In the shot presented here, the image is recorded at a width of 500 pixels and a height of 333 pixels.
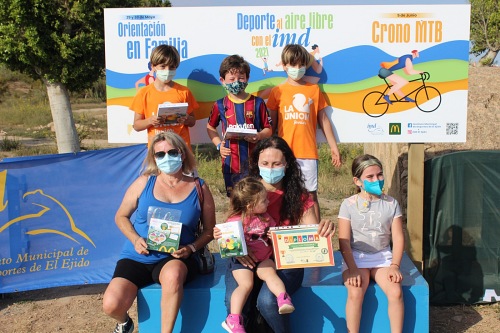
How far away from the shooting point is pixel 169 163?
4.32m

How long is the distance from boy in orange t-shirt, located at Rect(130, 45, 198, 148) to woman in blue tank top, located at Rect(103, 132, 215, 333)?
0.69 metres

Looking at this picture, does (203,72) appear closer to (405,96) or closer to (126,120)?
(126,120)

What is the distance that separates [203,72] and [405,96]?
1.89 meters

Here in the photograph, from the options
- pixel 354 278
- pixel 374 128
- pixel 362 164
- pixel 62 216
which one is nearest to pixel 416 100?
pixel 374 128

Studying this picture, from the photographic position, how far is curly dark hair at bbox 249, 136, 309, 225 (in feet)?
14.0

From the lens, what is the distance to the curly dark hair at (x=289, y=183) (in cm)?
428

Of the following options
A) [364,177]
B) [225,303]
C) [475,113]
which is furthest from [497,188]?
[475,113]

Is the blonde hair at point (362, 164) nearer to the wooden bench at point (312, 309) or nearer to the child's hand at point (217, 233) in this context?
the wooden bench at point (312, 309)

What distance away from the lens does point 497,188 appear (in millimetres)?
5469

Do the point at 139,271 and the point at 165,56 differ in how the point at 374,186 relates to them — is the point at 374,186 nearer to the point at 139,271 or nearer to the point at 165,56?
the point at 139,271

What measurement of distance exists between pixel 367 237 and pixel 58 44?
695 cm

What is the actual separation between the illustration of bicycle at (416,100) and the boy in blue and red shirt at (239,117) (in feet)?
3.37

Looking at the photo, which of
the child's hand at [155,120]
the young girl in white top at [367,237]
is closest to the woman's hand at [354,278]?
the young girl in white top at [367,237]

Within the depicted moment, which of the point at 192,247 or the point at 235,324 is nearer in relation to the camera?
the point at 235,324
